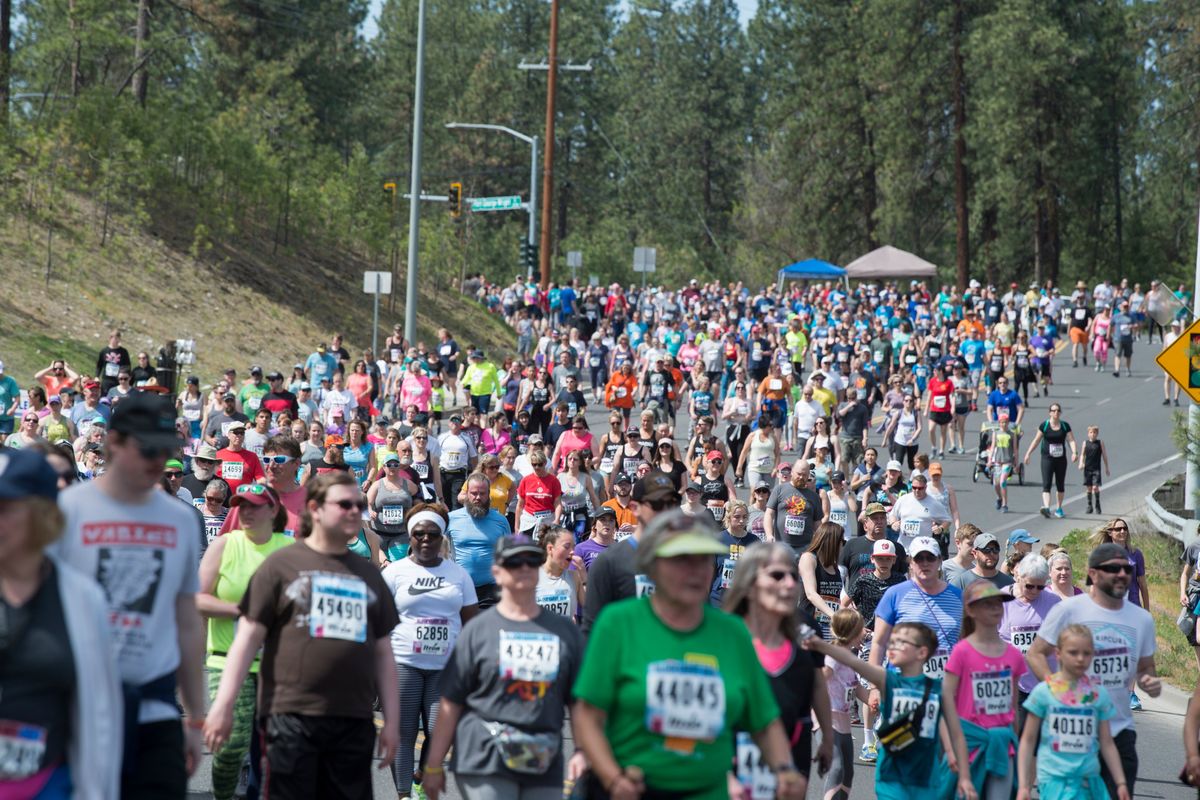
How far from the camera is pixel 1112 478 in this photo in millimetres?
28125

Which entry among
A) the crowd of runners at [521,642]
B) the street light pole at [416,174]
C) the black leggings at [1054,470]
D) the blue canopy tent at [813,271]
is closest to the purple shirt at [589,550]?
the crowd of runners at [521,642]

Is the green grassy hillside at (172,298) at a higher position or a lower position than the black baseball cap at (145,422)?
higher

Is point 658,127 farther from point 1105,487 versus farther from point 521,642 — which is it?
point 521,642

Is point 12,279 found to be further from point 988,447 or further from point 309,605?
point 309,605

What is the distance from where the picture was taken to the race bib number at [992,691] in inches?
304

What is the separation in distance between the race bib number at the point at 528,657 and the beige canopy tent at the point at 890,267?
1891 inches

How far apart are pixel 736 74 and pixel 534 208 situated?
129 ft

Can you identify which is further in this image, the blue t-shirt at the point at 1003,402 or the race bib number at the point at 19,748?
the blue t-shirt at the point at 1003,402

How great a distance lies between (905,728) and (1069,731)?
2.57ft

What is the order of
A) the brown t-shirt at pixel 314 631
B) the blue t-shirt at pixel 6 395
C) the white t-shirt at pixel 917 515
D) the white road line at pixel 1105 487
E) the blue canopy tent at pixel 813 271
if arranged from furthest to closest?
the blue canopy tent at pixel 813 271
the white road line at pixel 1105 487
the blue t-shirt at pixel 6 395
the white t-shirt at pixel 917 515
the brown t-shirt at pixel 314 631

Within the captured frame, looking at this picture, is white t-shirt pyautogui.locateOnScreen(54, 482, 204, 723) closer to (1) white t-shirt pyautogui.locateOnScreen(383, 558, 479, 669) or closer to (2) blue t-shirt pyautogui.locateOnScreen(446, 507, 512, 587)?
(1) white t-shirt pyautogui.locateOnScreen(383, 558, 479, 669)

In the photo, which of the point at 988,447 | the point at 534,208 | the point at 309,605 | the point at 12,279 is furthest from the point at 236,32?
the point at 309,605

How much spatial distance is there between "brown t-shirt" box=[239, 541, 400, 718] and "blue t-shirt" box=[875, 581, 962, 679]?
380 cm

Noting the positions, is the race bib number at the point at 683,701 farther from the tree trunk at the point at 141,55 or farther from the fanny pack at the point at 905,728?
the tree trunk at the point at 141,55
